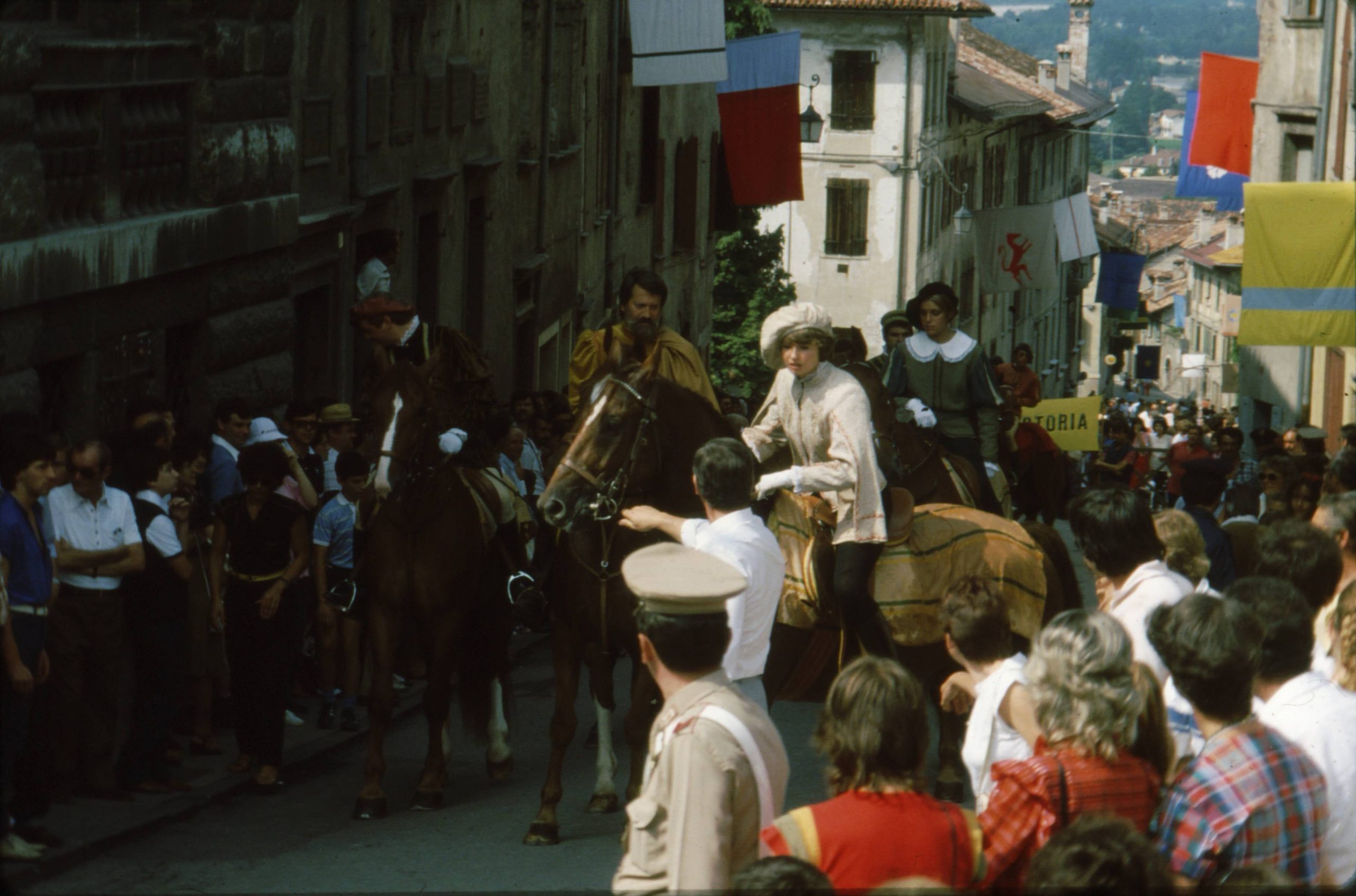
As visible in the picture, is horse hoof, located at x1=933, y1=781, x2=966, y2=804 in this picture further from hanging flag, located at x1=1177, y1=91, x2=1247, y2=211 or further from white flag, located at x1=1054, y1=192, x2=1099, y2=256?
white flag, located at x1=1054, y1=192, x2=1099, y2=256

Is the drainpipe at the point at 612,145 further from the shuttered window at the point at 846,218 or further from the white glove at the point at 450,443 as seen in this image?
the shuttered window at the point at 846,218

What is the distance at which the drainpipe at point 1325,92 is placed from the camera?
29.7 meters

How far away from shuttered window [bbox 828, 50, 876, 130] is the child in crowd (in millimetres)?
48766

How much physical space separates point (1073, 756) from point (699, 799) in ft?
3.24

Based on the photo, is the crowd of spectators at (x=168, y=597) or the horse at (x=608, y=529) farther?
the horse at (x=608, y=529)

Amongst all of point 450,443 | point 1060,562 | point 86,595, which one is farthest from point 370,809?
point 1060,562

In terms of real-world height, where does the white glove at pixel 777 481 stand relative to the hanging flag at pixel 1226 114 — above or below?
below

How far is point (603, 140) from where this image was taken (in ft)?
94.5

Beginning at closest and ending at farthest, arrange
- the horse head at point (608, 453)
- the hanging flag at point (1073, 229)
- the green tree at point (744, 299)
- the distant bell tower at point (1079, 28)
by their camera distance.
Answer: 1. the horse head at point (608, 453)
2. the green tree at point (744, 299)
3. the hanging flag at point (1073, 229)
4. the distant bell tower at point (1079, 28)

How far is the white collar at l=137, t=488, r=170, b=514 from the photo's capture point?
1007 cm

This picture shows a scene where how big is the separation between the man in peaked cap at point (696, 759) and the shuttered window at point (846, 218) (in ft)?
161

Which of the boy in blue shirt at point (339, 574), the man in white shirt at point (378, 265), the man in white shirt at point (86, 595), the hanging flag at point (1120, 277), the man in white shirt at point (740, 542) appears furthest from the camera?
the hanging flag at point (1120, 277)

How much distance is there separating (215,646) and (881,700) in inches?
277

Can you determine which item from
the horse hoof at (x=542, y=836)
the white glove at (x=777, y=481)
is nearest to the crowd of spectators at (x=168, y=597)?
the horse hoof at (x=542, y=836)
